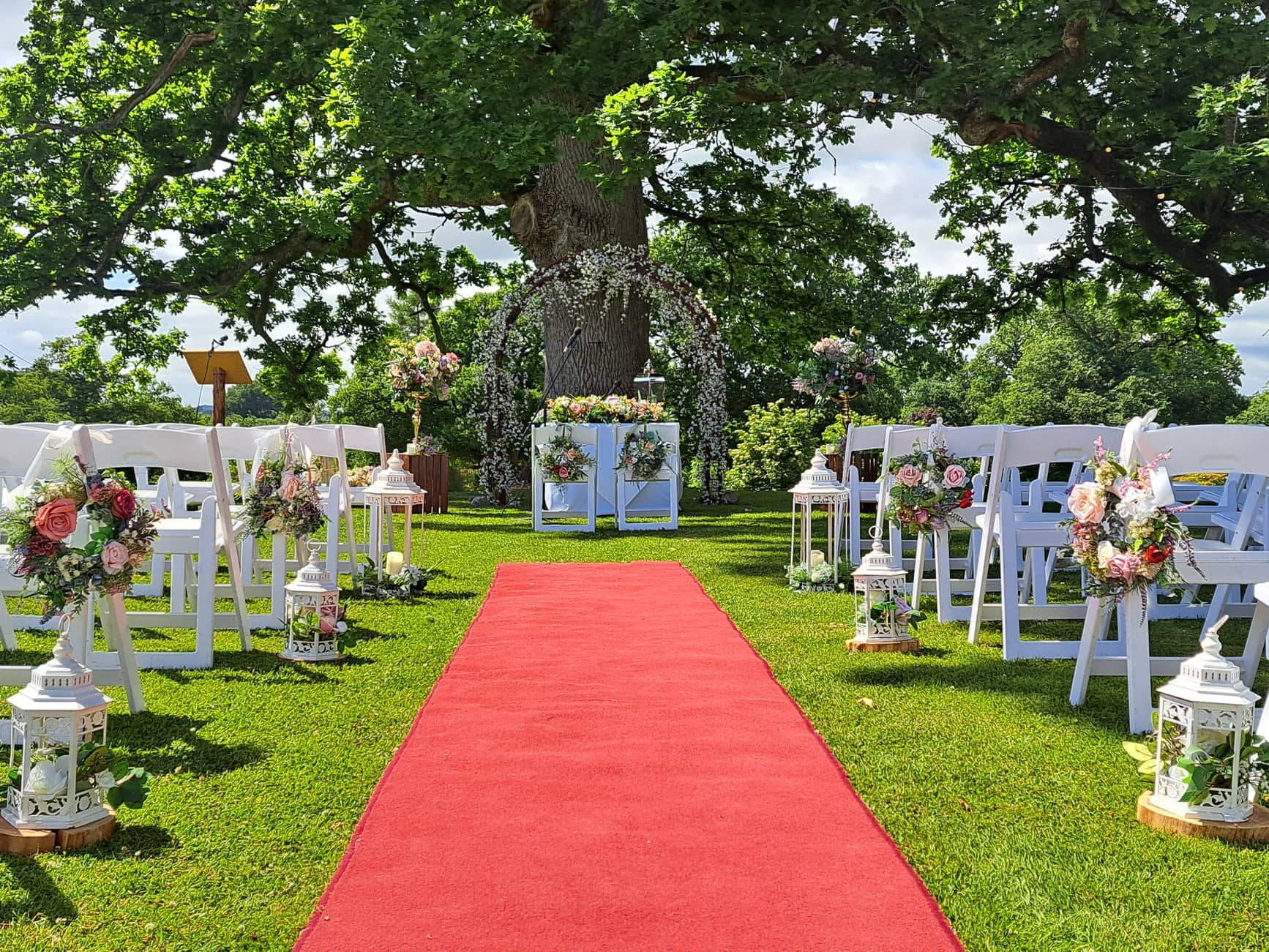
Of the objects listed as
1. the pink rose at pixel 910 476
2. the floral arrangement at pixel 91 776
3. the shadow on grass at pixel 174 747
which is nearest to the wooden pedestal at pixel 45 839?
the floral arrangement at pixel 91 776

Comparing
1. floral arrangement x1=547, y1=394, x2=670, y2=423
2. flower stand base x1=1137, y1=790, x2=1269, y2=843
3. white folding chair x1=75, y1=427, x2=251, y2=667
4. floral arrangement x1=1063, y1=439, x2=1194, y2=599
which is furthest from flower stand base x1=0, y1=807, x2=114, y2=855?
floral arrangement x1=547, y1=394, x2=670, y2=423

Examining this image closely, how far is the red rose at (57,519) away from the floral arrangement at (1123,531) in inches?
133

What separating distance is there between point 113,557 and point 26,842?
1.08 m

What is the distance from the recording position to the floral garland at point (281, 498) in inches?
217

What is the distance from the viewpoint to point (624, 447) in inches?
460

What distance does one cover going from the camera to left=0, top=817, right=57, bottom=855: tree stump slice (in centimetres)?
285

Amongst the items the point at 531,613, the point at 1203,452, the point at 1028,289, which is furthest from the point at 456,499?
the point at 1203,452

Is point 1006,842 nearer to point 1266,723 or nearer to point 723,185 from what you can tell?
point 1266,723

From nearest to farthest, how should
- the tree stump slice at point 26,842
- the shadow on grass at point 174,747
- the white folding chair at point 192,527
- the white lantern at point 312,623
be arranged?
1. the tree stump slice at point 26,842
2. the shadow on grass at point 174,747
3. the white folding chair at point 192,527
4. the white lantern at point 312,623

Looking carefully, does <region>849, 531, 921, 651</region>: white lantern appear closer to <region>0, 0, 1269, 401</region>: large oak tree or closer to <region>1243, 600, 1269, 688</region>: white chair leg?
<region>1243, 600, 1269, 688</region>: white chair leg

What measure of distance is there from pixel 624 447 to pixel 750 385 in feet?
60.2

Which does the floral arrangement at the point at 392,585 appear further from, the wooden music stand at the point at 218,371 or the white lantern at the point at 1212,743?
the wooden music stand at the point at 218,371

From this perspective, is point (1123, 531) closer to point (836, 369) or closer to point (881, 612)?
point (881, 612)

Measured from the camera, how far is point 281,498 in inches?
220
